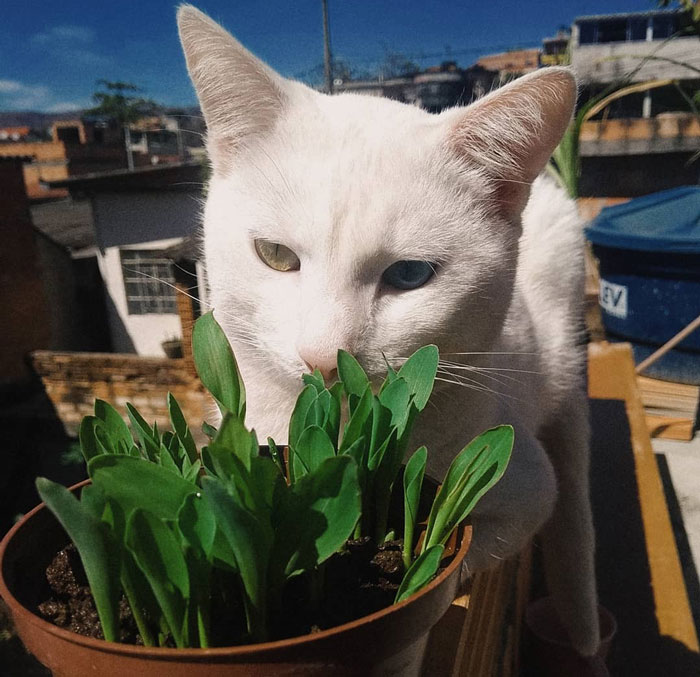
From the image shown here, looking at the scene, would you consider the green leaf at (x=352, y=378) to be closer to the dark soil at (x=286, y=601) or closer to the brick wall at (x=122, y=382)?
the dark soil at (x=286, y=601)

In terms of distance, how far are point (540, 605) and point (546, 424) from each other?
55 cm

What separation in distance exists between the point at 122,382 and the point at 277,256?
4480mm

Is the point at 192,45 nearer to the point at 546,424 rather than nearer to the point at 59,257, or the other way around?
the point at 546,424

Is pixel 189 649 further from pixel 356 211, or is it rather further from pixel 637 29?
pixel 637 29

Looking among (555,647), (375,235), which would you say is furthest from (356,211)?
(555,647)

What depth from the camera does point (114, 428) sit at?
38 centimetres

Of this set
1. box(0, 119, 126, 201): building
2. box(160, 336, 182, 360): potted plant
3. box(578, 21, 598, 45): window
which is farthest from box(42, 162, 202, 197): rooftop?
box(578, 21, 598, 45): window

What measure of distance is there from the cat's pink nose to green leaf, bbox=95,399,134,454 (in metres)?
0.23

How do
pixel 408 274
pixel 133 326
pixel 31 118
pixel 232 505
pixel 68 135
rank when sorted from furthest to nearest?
pixel 31 118
pixel 68 135
pixel 133 326
pixel 408 274
pixel 232 505

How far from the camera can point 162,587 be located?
29 cm

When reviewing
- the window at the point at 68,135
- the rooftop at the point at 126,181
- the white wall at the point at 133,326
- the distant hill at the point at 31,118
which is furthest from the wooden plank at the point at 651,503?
the distant hill at the point at 31,118

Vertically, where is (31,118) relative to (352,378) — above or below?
above

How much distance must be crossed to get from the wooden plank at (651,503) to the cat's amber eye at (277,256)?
4.41 feet

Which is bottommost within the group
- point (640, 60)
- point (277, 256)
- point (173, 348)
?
point (173, 348)
